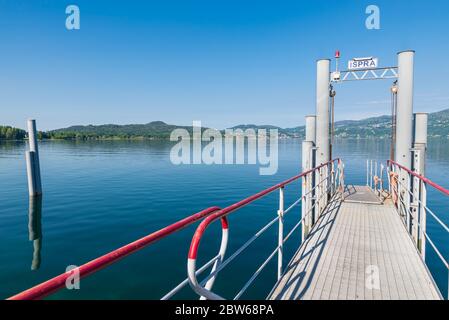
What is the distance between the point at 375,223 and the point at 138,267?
556 cm

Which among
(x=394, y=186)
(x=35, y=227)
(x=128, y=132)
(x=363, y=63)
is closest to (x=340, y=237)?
(x=394, y=186)

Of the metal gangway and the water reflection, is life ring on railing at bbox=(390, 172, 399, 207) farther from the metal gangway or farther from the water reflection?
the water reflection

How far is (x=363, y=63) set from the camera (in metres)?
9.33

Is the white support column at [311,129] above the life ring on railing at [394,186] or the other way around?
above

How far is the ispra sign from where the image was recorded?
913 cm

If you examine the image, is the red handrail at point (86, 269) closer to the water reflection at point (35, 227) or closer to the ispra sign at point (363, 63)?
the water reflection at point (35, 227)

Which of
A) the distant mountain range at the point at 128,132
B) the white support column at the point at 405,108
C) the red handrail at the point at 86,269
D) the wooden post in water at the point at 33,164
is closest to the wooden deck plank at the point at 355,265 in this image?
the red handrail at the point at 86,269

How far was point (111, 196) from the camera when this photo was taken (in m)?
14.5

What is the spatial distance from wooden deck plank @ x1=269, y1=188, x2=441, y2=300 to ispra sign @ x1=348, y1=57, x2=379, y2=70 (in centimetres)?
538

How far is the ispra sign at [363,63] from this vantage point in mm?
9133

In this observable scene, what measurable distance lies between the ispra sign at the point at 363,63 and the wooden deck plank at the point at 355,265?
538 cm
